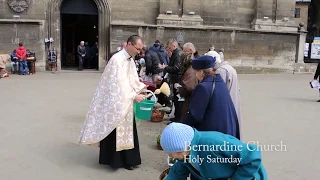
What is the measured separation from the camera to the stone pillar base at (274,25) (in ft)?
70.8

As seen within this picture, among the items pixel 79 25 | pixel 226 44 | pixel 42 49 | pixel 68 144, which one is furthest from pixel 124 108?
pixel 79 25

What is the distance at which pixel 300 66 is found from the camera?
22156 millimetres

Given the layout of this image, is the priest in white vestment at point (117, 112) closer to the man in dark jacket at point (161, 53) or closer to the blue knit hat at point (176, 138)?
the blue knit hat at point (176, 138)

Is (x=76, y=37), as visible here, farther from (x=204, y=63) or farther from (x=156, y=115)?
(x=204, y=63)

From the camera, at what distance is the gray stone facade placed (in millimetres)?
18844

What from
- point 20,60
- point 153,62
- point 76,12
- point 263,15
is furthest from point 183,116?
point 263,15

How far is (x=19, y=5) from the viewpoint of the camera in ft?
61.9

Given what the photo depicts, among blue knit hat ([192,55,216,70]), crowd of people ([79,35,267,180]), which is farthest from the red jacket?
blue knit hat ([192,55,216,70])

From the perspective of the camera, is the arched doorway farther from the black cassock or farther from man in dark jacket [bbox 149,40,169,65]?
the black cassock

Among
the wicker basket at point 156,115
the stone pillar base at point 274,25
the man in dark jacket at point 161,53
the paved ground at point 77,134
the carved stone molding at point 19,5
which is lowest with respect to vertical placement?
the paved ground at point 77,134

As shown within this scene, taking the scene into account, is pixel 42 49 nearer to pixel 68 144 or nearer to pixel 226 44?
pixel 226 44

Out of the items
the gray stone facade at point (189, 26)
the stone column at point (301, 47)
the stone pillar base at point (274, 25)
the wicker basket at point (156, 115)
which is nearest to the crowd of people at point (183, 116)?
the wicker basket at point (156, 115)

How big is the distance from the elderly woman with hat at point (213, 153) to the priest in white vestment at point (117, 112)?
256 centimetres

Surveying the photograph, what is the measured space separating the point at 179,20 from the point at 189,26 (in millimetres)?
605
